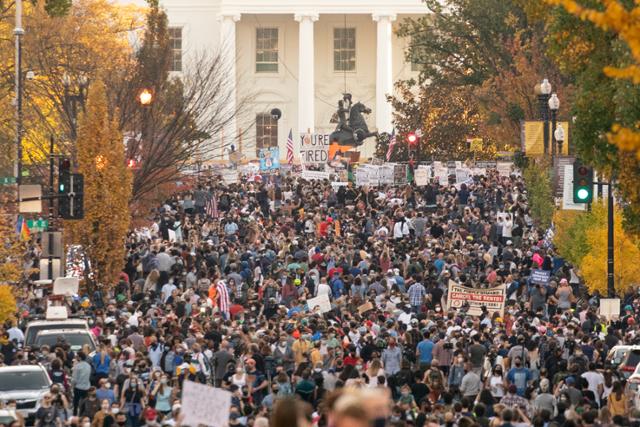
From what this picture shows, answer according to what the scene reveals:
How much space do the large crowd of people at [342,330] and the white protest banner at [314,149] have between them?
9831 mm

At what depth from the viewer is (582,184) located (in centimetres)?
3039

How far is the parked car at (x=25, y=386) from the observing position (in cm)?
2530

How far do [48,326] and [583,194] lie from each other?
8429mm

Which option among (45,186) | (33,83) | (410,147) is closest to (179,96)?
(33,83)

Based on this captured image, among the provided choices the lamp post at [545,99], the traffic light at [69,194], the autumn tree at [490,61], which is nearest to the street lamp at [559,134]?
the lamp post at [545,99]

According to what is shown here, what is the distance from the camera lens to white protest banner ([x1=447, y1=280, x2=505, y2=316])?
3219 cm

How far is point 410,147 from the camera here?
7088 centimetres

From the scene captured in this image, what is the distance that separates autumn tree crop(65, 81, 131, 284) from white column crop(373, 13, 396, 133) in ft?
190

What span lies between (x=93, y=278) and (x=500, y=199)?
18122 mm

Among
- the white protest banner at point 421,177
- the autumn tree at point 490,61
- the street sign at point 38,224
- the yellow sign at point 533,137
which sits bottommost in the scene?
the street sign at point 38,224

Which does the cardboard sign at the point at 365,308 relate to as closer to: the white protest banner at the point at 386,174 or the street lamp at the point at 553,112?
the street lamp at the point at 553,112

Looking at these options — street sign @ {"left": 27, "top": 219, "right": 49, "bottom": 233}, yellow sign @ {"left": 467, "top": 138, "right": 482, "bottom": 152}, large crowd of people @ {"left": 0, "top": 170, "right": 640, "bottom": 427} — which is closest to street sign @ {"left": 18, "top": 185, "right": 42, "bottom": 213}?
street sign @ {"left": 27, "top": 219, "right": 49, "bottom": 233}

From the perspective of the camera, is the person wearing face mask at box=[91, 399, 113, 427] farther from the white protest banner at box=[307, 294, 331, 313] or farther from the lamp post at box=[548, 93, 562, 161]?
the lamp post at box=[548, 93, 562, 161]

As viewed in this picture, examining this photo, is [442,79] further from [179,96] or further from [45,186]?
[45,186]
